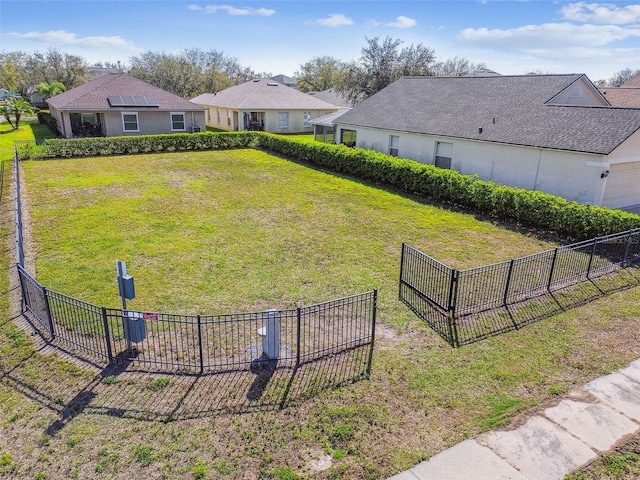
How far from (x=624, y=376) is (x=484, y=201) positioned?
949 centimetres

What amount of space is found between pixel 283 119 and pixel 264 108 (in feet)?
8.91

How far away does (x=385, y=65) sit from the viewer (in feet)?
130

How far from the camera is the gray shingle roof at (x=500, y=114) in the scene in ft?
52.3

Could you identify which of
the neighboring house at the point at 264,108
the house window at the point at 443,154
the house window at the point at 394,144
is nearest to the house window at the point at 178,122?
the neighboring house at the point at 264,108

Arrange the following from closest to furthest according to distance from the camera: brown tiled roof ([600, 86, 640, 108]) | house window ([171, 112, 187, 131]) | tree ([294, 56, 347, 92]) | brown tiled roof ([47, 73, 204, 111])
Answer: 1. brown tiled roof ([600, 86, 640, 108])
2. brown tiled roof ([47, 73, 204, 111])
3. house window ([171, 112, 187, 131])
4. tree ([294, 56, 347, 92])

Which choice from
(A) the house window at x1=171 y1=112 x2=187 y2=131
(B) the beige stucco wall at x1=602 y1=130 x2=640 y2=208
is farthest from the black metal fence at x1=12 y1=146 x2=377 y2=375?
(A) the house window at x1=171 y1=112 x2=187 y2=131

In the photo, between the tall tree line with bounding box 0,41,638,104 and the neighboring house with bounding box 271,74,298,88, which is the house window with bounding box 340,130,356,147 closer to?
the tall tree line with bounding box 0,41,638,104

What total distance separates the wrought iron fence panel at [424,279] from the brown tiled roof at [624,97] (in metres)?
22.7

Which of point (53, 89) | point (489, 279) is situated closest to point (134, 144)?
point (489, 279)

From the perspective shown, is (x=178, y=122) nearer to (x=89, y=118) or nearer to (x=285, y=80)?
(x=89, y=118)

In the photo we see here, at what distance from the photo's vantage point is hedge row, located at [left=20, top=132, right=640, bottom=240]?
1333 centimetres

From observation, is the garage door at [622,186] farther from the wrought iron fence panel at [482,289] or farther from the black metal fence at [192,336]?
→ the black metal fence at [192,336]

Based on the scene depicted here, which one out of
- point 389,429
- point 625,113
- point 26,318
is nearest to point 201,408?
point 389,429

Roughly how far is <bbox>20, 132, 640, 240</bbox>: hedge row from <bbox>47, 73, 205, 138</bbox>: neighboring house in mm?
3854
